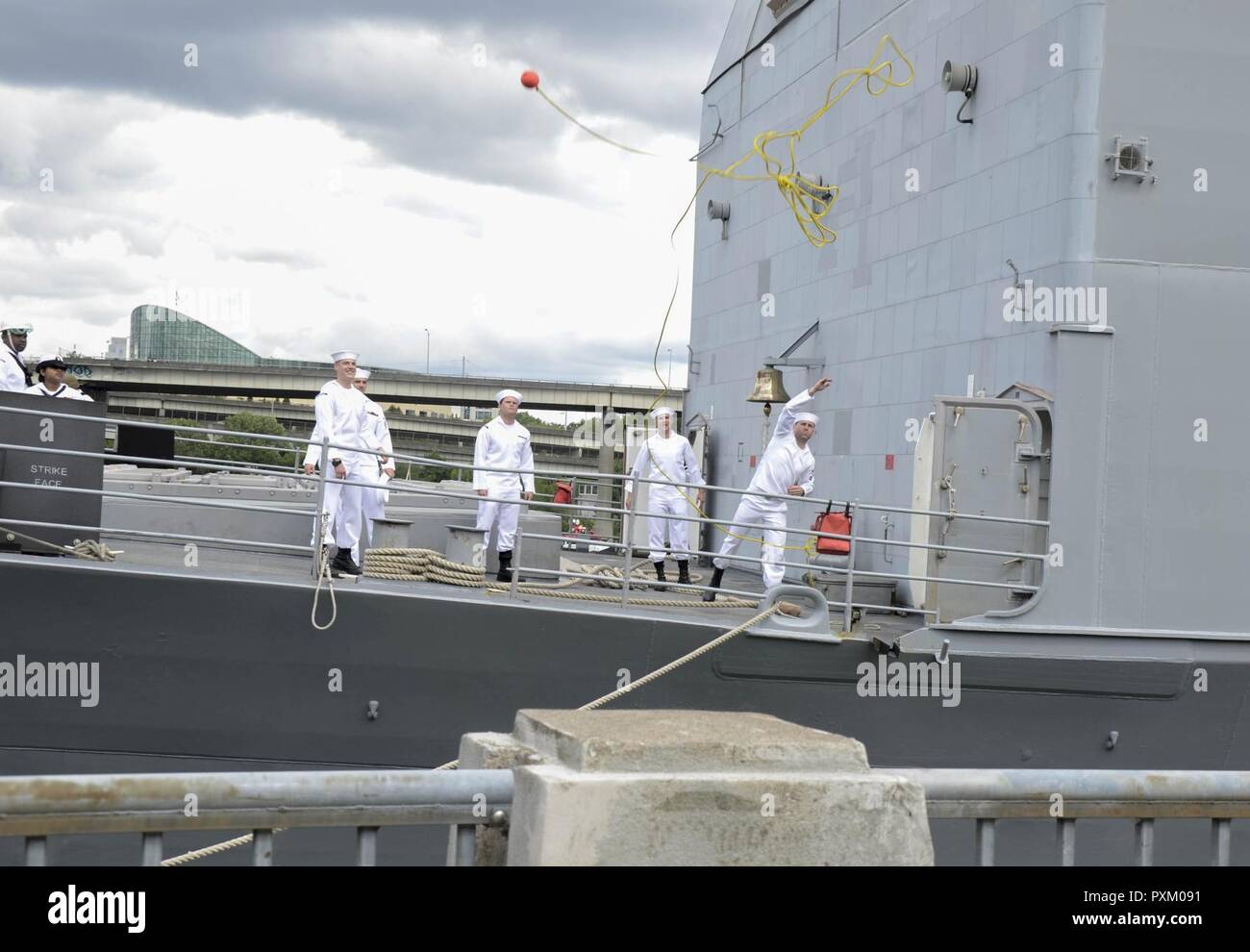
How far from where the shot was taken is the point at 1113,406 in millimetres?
7949

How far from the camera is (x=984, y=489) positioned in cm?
839

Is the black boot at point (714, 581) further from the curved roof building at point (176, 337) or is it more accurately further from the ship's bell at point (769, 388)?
the curved roof building at point (176, 337)

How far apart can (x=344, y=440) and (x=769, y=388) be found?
4.00 m

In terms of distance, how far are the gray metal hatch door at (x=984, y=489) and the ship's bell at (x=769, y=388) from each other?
10.6 ft

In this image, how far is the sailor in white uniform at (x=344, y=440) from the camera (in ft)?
28.4

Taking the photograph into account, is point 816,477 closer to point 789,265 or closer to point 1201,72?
point 789,265

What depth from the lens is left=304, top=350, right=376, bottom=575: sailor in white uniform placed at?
8648 millimetres

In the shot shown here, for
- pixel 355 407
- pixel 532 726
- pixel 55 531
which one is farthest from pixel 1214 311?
pixel 55 531
